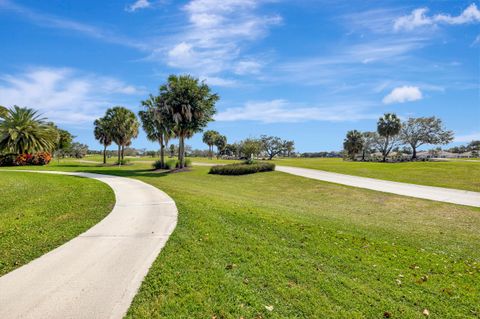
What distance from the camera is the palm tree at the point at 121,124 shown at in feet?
151

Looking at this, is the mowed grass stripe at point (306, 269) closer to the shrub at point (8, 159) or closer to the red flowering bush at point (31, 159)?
the red flowering bush at point (31, 159)

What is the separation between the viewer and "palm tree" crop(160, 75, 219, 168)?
1213 inches

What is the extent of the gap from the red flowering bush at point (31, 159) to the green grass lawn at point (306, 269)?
1483 inches

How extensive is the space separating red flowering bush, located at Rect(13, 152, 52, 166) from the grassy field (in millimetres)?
27367

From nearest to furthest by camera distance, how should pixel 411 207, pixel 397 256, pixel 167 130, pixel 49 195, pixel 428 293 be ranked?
pixel 428 293
pixel 397 256
pixel 49 195
pixel 411 207
pixel 167 130

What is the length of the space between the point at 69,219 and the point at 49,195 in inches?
195

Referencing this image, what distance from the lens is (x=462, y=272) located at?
6.02 meters

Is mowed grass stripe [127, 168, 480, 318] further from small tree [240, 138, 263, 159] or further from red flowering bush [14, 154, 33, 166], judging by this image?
red flowering bush [14, 154, 33, 166]

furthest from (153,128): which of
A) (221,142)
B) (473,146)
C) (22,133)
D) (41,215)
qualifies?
(473,146)

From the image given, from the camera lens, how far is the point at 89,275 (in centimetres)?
480

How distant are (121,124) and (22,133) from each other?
13942 mm

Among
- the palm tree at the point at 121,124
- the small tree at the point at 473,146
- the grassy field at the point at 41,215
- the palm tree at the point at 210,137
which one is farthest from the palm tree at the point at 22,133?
the small tree at the point at 473,146

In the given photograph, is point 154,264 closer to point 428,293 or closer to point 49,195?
point 428,293

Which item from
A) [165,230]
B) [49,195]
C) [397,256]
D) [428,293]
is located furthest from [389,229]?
[49,195]
